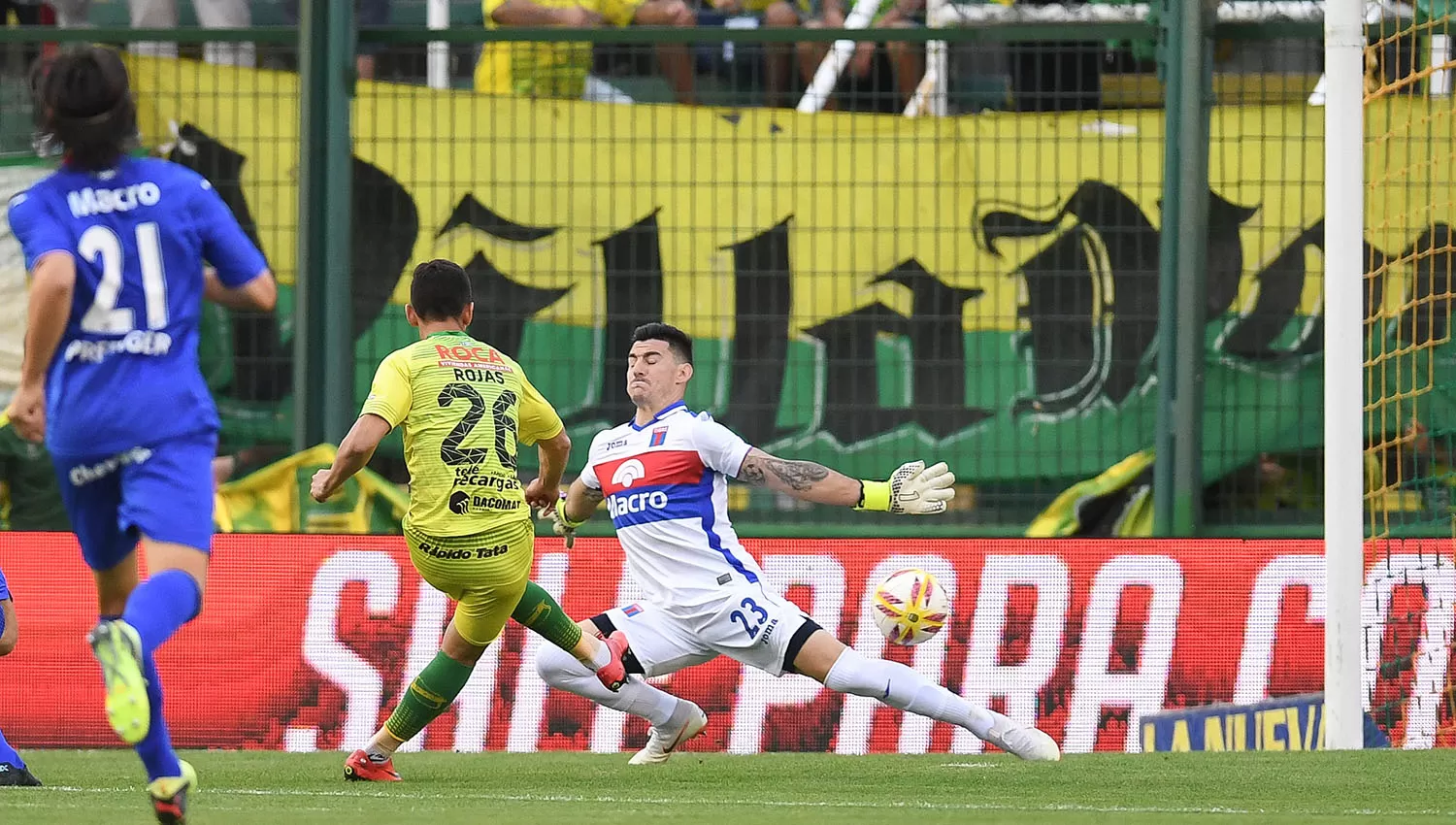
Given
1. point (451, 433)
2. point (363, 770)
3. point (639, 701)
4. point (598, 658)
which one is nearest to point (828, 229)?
point (639, 701)

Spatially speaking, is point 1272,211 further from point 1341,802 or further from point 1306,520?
point 1341,802

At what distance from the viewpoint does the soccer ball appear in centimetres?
805

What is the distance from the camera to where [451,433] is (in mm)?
7238

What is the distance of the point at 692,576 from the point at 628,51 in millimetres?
4270

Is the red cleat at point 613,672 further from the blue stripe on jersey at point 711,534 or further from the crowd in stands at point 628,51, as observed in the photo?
the crowd in stands at point 628,51

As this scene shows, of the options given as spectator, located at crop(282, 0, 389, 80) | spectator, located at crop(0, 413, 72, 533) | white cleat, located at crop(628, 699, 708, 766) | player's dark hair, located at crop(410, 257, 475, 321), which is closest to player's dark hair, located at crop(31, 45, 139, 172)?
player's dark hair, located at crop(410, 257, 475, 321)

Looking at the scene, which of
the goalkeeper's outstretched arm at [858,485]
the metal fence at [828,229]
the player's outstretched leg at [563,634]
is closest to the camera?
the goalkeeper's outstretched arm at [858,485]

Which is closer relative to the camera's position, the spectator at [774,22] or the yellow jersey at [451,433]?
the yellow jersey at [451,433]

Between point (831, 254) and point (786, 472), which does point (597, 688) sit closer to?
point (786, 472)

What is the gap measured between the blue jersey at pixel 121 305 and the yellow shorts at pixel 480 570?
6.24 ft

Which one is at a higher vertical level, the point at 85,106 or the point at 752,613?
the point at 85,106

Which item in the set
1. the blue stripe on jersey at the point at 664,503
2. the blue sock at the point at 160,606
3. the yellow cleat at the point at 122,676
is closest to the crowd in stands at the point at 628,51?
the blue stripe on jersey at the point at 664,503

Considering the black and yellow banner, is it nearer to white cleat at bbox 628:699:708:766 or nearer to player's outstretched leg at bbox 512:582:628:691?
white cleat at bbox 628:699:708:766

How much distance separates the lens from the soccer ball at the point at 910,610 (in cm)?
805
